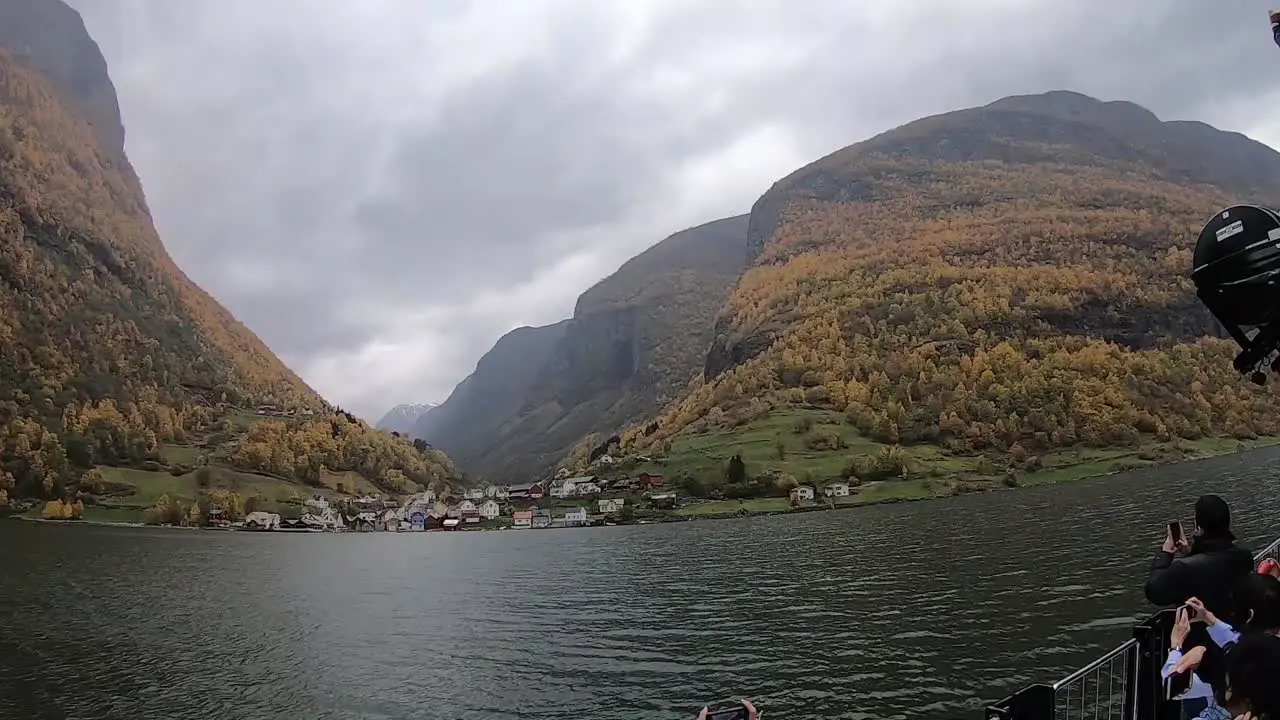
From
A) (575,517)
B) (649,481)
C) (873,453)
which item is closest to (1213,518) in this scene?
(575,517)

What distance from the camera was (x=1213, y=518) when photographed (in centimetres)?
797

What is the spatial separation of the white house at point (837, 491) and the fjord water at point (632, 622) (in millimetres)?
39870

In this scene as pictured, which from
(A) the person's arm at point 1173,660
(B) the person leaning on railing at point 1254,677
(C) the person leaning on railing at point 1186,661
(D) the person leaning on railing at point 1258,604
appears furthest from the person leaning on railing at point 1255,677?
(A) the person's arm at point 1173,660

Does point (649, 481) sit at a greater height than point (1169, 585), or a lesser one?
lesser

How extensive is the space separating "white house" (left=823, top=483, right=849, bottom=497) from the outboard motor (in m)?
150

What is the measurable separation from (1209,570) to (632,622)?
51046 mm

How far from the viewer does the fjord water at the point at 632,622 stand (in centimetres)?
3719

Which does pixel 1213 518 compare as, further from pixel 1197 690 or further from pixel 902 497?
pixel 902 497

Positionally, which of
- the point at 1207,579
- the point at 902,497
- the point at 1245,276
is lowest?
the point at 902,497

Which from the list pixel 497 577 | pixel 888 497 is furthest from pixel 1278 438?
pixel 497 577

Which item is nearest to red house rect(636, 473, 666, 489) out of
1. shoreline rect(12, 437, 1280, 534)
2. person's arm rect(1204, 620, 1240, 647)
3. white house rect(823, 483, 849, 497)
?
shoreline rect(12, 437, 1280, 534)

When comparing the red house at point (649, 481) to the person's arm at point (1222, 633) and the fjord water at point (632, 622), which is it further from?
the person's arm at point (1222, 633)

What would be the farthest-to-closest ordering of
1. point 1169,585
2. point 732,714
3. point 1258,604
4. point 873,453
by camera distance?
point 873,453 → point 732,714 → point 1169,585 → point 1258,604

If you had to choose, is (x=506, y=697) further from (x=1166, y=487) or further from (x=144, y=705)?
(x=1166, y=487)
